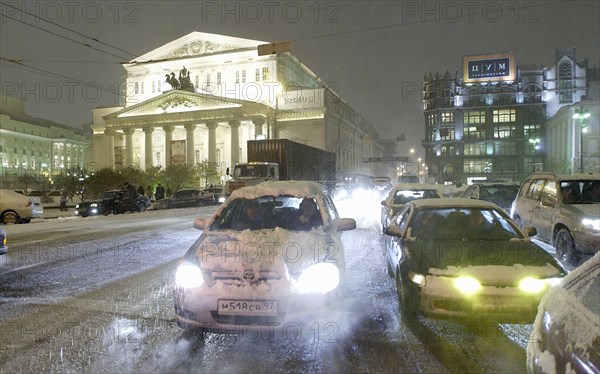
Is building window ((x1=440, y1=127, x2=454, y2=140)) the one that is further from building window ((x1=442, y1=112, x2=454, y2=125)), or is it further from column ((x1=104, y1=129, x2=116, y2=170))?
column ((x1=104, y1=129, x2=116, y2=170))

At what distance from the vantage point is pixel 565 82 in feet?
277

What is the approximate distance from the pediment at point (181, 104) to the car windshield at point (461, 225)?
193 ft

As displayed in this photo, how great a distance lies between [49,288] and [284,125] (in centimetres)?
6661

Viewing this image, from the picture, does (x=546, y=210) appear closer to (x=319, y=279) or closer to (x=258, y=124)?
(x=319, y=279)

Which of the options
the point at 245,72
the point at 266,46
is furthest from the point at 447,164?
the point at 266,46

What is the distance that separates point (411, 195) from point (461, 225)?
750cm

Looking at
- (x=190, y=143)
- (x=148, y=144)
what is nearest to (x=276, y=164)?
(x=190, y=143)

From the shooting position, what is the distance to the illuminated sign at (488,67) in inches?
3164

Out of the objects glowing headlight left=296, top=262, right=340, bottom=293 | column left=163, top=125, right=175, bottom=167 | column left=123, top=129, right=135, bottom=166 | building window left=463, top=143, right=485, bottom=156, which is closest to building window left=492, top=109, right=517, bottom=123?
building window left=463, top=143, right=485, bottom=156

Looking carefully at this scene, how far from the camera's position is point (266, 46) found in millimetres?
19656

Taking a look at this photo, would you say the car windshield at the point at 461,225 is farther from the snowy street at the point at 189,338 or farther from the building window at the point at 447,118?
the building window at the point at 447,118

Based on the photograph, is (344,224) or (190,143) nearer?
(344,224)

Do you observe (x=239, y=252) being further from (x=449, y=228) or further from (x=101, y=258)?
(x=101, y=258)

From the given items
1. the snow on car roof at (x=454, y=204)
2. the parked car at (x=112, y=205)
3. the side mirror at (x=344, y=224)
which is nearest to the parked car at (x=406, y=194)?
the snow on car roof at (x=454, y=204)
